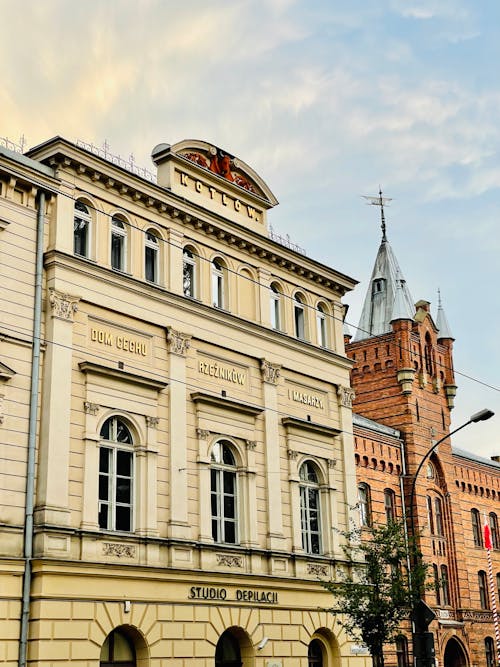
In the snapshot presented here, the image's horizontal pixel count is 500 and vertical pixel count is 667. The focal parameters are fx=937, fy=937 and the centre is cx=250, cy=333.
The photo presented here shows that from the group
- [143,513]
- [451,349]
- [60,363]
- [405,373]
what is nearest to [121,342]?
[60,363]

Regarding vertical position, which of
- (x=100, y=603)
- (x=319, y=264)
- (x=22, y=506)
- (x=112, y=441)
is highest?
(x=319, y=264)

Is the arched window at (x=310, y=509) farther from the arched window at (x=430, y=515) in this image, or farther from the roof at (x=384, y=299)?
the roof at (x=384, y=299)

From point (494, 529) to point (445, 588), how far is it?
25.7 feet

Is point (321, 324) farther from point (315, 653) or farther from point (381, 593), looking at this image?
point (315, 653)

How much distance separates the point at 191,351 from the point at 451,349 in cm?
2716

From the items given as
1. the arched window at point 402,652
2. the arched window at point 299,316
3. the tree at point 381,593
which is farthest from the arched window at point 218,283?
the arched window at point 402,652

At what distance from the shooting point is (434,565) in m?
45.8

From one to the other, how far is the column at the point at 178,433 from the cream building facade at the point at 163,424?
0.19ft

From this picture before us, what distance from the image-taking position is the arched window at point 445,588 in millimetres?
46500

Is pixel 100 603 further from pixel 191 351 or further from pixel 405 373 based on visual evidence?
pixel 405 373

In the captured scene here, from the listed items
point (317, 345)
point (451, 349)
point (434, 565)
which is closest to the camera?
point (317, 345)

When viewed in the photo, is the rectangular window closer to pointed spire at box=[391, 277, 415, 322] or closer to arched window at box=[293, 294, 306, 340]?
arched window at box=[293, 294, 306, 340]

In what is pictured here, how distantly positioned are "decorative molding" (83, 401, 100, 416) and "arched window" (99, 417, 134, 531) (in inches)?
31.2

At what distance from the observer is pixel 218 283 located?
30219 mm
